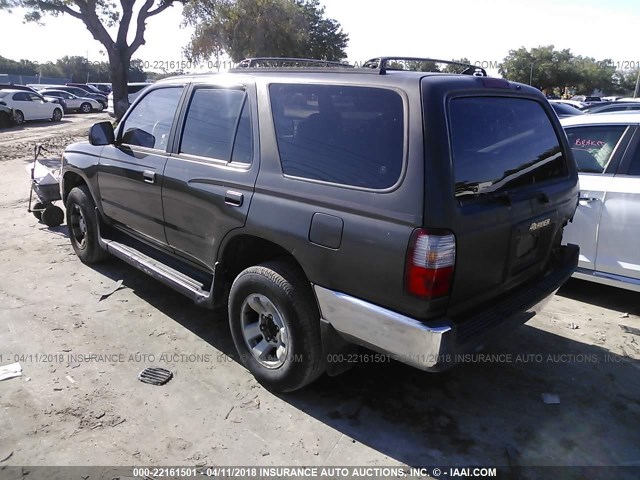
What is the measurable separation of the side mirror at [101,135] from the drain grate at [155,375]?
7.10 ft

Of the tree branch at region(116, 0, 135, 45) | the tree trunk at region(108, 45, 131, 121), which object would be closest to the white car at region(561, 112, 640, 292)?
the tree trunk at region(108, 45, 131, 121)

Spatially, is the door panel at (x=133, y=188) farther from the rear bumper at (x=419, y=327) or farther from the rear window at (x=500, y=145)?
the rear window at (x=500, y=145)

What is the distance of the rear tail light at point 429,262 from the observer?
232 cm

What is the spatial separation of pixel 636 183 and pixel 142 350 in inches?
168

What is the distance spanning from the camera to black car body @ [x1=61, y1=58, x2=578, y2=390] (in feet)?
7.86

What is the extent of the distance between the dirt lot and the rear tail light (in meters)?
1.00

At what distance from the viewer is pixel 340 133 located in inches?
106

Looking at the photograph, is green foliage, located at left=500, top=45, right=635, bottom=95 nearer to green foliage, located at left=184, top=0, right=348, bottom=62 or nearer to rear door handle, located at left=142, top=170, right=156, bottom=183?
green foliage, located at left=184, top=0, right=348, bottom=62

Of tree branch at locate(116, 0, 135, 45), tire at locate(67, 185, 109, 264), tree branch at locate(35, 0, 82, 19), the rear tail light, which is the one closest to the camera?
the rear tail light

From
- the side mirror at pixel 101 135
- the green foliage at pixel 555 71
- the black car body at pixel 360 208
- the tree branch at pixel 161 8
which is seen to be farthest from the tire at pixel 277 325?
the green foliage at pixel 555 71

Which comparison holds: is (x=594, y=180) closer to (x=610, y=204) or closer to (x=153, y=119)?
(x=610, y=204)

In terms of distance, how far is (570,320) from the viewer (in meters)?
4.33

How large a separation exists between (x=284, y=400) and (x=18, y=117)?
24677mm

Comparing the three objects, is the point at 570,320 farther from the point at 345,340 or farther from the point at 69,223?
the point at 69,223
